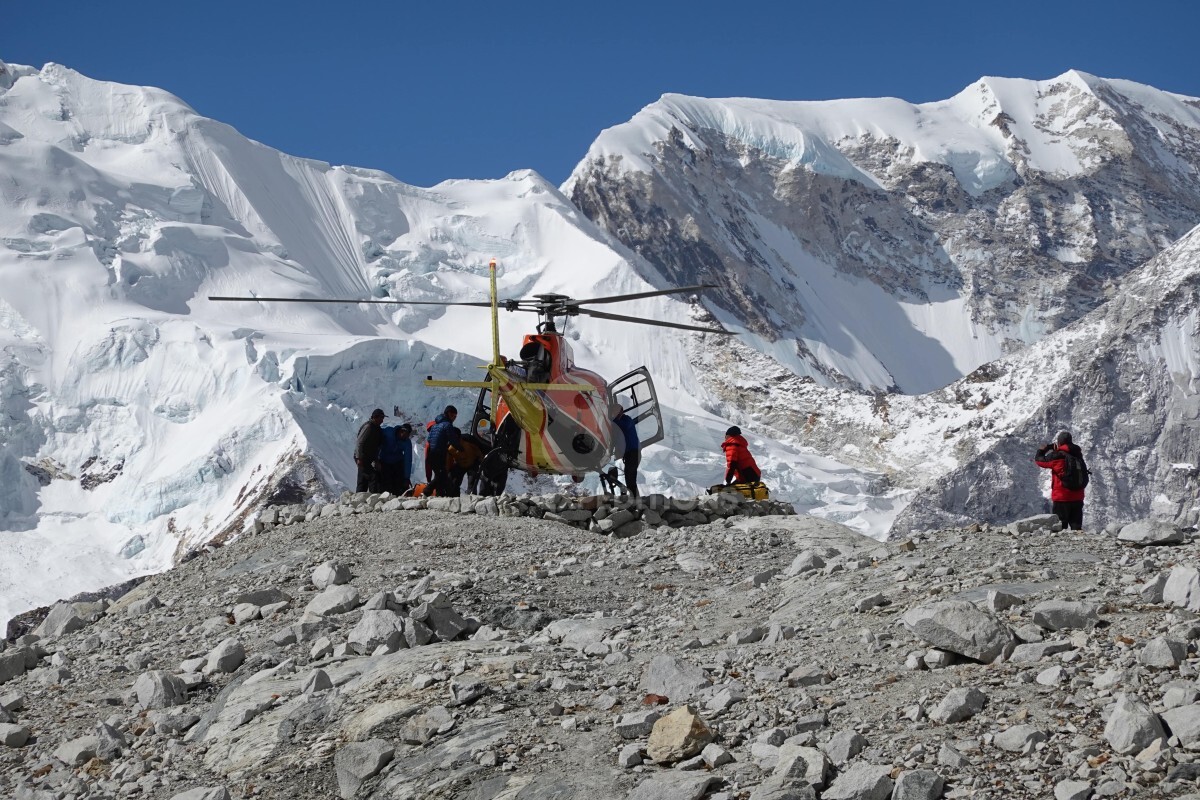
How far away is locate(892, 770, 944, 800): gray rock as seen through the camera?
18.4 ft

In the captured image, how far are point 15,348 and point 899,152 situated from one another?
134m

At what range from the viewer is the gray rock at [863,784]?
18.6 feet

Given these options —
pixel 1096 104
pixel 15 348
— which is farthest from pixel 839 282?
pixel 15 348

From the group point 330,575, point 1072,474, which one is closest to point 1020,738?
point 330,575

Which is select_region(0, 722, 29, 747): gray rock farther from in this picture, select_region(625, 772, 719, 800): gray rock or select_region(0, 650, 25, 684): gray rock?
select_region(625, 772, 719, 800): gray rock

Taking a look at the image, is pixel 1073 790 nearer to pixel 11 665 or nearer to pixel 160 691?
pixel 160 691

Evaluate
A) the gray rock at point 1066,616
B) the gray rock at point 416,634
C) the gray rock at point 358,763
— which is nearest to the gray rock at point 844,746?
the gray rock at point 1066,616

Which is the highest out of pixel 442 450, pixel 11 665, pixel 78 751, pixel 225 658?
pixel 442 450

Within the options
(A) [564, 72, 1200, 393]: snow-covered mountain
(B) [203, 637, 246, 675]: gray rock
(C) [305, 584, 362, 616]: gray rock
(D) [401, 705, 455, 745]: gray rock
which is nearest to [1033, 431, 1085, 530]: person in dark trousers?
(C) [305, 584, 362, 616]: gray rock

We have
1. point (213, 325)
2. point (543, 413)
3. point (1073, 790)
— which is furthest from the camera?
point (213, 325)

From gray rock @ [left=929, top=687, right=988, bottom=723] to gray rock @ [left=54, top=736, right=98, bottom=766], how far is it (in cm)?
532

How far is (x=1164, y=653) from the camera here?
20.8 ft

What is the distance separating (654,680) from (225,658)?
3.76 metres

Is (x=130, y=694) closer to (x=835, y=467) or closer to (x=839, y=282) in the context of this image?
(x=835, y=467)
